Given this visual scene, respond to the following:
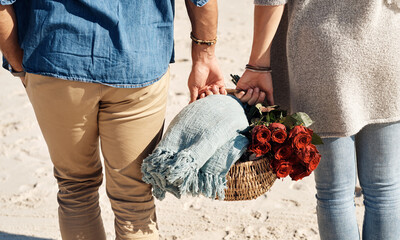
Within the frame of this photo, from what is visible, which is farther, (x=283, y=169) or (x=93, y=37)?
(x=283, y=169)


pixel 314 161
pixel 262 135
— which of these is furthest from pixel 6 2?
pixel 314 161

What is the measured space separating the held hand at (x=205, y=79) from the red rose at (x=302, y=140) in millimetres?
447

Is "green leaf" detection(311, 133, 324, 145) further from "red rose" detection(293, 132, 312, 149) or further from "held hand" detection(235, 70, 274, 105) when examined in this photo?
"held hand" detection(235, 70, 274, 105)

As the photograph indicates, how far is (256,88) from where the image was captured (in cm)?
210

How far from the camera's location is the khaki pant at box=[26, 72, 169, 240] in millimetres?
1733

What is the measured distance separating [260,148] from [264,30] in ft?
1.57

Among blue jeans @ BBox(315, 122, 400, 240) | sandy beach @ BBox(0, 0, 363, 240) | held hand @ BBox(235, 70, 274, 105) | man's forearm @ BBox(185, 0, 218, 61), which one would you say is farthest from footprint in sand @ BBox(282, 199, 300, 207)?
man's forearm @ BBox(185, 0, 218, 61)

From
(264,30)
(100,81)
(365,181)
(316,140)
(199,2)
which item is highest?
(199,2)

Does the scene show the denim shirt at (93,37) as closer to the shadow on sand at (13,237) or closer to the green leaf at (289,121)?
the green leaf at (289,121)

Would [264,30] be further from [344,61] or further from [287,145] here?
[287,145]

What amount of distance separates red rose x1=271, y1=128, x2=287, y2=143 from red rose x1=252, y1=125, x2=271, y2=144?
2cm

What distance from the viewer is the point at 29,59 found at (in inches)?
65.5

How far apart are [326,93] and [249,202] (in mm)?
1480

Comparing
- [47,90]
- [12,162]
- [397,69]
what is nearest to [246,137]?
[397,69]
